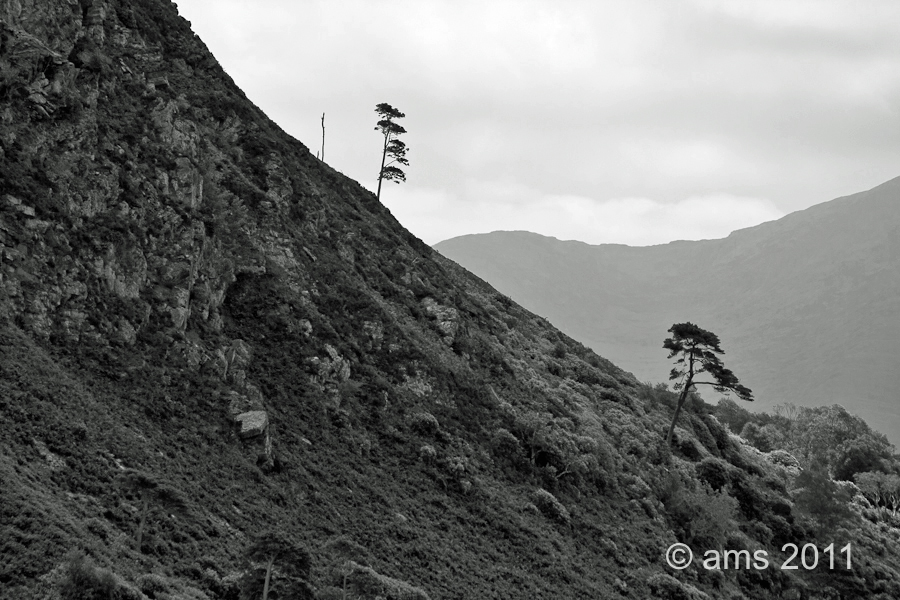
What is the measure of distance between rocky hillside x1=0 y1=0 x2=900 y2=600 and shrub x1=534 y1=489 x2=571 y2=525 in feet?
0.43

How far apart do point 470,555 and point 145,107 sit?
32.8 m

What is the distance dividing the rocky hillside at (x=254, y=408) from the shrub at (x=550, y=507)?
130mm

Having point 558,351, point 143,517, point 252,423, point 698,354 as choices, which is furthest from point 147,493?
point 558,351

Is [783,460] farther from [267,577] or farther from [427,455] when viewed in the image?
[267,577]

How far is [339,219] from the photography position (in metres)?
57.2

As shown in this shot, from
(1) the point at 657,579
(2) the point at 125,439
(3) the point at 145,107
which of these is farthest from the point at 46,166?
(1) the point at 657,579

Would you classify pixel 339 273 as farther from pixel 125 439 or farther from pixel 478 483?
pixel 125 439

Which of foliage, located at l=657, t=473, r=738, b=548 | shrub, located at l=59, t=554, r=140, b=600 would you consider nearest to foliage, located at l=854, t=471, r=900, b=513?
foliage, located at l=657, t=473, r=738, b=548

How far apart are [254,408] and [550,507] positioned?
18.5 meters

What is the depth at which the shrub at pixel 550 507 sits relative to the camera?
135 feet

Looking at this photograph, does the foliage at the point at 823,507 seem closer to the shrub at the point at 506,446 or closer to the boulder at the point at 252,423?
the shrub at the point at 506,446

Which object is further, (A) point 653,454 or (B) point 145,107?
(A) point 653,454

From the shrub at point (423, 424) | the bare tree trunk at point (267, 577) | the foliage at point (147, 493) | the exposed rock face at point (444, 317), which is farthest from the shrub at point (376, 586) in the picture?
the exposed rock face at point (444, 317)

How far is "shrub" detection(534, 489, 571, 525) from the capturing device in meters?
41.2
